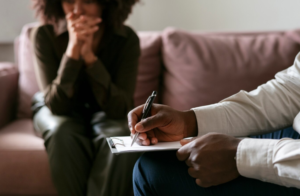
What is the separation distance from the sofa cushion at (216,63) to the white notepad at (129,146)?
30.5 inches

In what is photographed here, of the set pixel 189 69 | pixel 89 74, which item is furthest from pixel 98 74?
pixel 189 69

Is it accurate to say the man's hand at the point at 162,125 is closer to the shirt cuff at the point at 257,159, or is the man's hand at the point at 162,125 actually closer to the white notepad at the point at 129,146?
the white notepad at the point at 129,146

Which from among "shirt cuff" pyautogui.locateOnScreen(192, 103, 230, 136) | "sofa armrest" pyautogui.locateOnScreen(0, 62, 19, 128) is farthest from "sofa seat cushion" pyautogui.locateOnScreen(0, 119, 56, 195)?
"shirt cuff" pyautogui.locateOnScreen(192, 103, 230, 136)

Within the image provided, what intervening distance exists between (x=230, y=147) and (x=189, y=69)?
0.89 metres

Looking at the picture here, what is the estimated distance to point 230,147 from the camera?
68 cm

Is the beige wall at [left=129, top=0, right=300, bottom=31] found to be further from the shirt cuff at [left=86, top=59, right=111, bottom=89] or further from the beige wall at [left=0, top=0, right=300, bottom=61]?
the shirt cuff at [left=86, top=59, right=111, bottom=89]

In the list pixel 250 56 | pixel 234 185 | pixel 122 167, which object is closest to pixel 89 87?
pixel 122 167

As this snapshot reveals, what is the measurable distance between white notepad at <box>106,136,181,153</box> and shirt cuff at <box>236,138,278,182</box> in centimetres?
13

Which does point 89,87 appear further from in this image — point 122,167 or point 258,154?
point 258,154

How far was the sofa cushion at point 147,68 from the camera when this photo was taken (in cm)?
163

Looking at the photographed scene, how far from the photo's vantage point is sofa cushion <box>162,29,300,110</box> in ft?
4.94

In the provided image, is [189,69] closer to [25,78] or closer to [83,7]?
[83,7]

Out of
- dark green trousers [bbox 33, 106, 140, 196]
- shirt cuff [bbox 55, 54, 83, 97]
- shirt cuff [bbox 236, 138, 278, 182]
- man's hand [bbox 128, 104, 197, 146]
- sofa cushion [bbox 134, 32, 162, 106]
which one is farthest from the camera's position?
sofa cushion [bbox 134, 32, 162, 106]

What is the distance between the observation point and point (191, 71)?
154 centimetres
